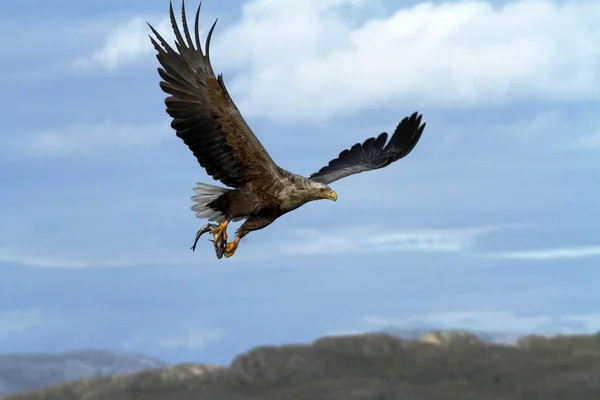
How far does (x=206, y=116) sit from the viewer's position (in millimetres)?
11336

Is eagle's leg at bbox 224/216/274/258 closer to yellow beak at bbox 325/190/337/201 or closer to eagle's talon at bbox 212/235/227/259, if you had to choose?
eagle's talon at bbox 212/235/227/259

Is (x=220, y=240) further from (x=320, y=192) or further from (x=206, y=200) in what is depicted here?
(x=320, y=192)

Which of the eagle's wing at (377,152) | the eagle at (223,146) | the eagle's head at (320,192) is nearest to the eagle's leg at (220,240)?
the eagle at (223,146)

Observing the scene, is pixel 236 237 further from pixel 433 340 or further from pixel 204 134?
pixel 433 340

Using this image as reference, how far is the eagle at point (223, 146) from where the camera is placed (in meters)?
11.2

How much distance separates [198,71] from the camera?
11250mm

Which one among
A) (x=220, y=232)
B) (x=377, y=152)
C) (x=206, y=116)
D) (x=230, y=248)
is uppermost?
(x=377, y=152)

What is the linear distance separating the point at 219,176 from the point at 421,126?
409 cm

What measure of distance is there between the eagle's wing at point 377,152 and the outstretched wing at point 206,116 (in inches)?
108

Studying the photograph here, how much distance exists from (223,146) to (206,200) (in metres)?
0.95

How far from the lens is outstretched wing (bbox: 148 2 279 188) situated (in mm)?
11227

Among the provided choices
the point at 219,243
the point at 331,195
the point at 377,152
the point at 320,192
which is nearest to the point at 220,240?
the point at 219,243

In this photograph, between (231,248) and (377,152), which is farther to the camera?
(377,152)

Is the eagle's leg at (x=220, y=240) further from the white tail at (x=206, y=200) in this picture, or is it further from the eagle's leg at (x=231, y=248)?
the white tail at (x=206, y=200)
